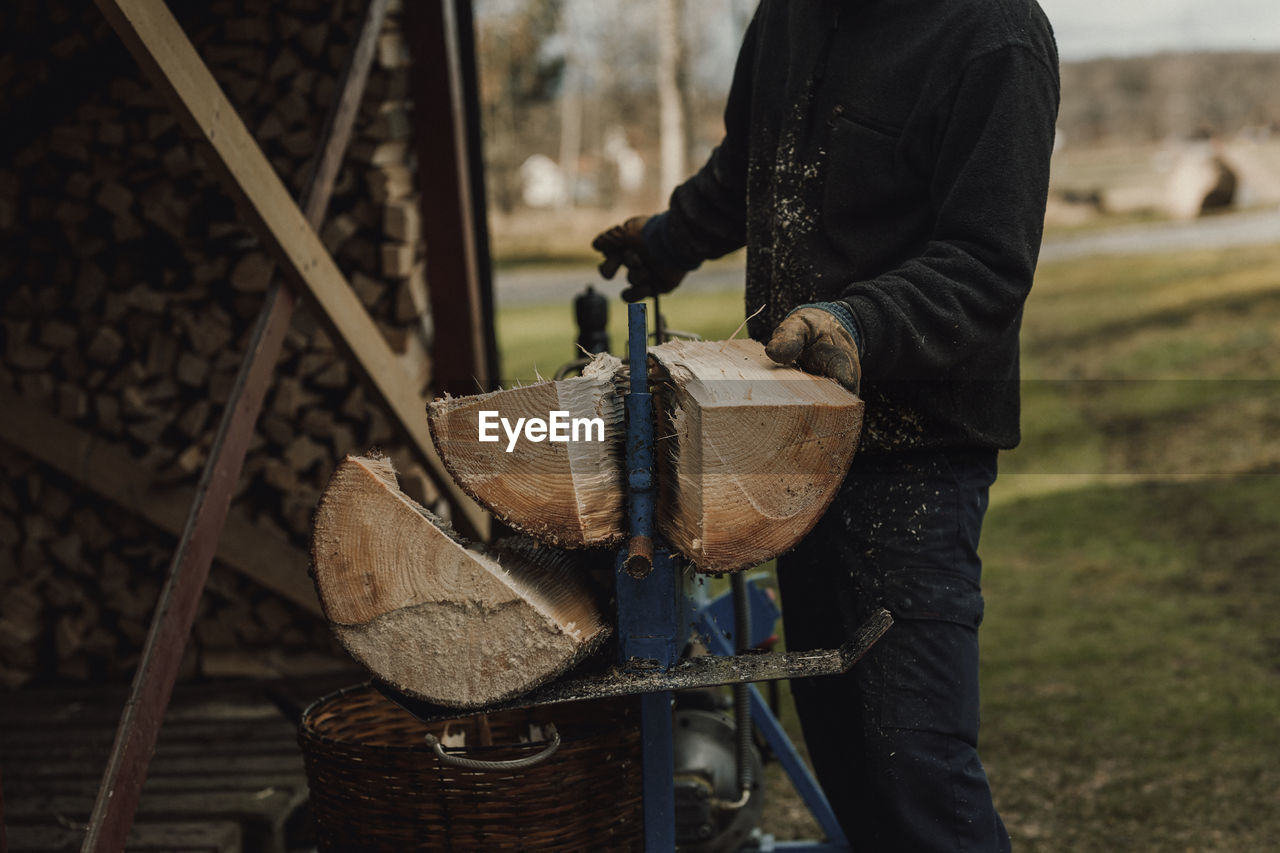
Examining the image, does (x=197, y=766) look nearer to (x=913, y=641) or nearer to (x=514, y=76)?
(x=913, y=641)

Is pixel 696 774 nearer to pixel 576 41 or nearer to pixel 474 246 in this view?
pixel 474 246

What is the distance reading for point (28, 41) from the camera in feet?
11.1

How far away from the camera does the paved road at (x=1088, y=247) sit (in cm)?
1090

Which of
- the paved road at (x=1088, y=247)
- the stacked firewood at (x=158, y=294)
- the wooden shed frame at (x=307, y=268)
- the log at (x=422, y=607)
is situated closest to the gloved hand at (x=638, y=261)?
the wooden shed frame at (x=307, y=268)

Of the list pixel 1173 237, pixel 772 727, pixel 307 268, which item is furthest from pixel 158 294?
pixel 1173 237

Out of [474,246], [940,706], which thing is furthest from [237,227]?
[940,706]

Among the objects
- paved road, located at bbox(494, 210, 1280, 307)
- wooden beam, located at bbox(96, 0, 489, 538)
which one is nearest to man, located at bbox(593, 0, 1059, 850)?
wooden beam, located at bbox(96, 0, 489, 538)

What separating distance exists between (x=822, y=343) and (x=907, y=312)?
16 centimetres

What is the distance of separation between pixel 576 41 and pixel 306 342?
42.7ft

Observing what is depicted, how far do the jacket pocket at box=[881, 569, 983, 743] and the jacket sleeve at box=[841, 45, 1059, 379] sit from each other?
34 cm

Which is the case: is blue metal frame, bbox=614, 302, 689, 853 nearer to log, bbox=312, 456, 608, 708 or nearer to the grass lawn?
log, bbox=312, 456, 608, 708

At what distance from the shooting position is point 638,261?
7.85ft

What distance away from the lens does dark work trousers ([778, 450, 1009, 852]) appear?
5.90ft

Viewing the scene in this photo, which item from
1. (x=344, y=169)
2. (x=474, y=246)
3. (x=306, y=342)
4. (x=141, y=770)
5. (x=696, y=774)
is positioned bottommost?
(x=696, y=774)
